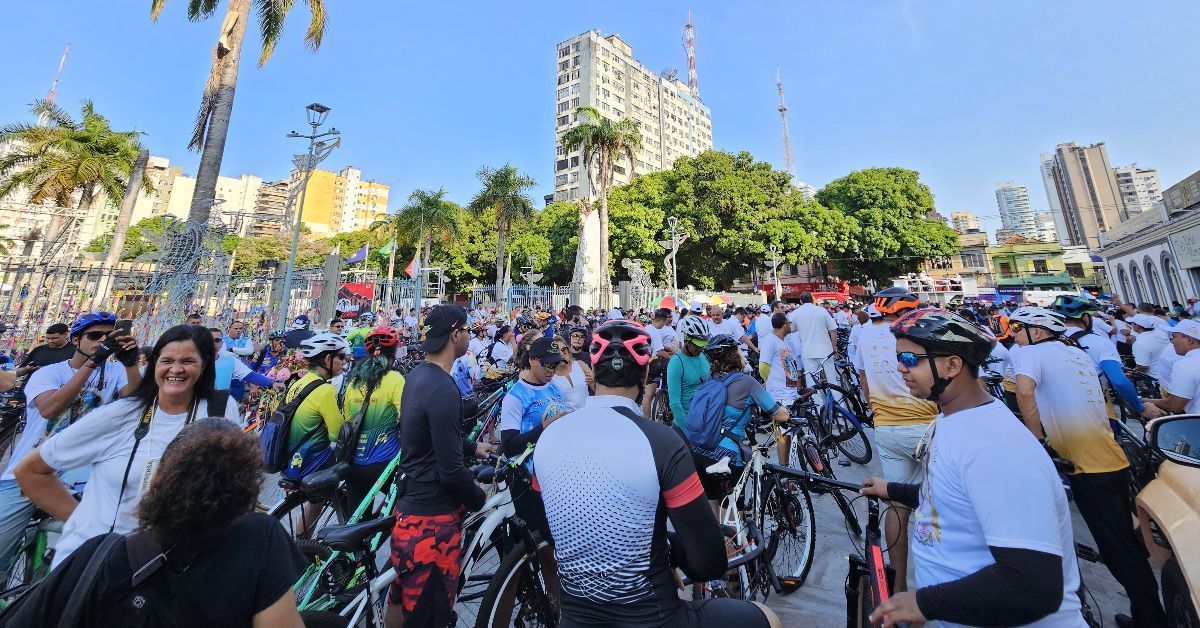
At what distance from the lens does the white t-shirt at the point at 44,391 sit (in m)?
3.18

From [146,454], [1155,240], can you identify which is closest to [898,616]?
[146,454]

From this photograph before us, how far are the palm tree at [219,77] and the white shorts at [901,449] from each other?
13.9 metres

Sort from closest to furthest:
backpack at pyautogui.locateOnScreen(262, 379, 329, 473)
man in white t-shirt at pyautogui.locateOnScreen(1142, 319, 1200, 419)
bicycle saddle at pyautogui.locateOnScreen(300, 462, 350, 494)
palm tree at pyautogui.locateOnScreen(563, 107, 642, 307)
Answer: bicycle saddle at pyautogui.locateOnScreen(300, 462, 350, 494), backpack at pyautogui.locateOnScreen(262, 379, 329, 473), man in white t-shirt at pyautogui.locateOnScreen(1142, 319, 1200, 419), palm tree at pyautogui.locateOnScreen(563, 107, 642, 307)

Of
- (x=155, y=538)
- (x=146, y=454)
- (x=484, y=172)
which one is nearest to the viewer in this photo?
(x=155, y=538)

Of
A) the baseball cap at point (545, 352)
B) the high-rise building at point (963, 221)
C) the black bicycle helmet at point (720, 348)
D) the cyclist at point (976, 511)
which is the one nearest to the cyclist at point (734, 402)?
the black bicycle helmet at point (720, 348)

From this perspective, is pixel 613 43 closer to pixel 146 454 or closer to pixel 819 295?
pixel 819 295

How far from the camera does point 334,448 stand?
3451 mm

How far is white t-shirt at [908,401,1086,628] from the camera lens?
1396 millimetres

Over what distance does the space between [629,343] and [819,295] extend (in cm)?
4458

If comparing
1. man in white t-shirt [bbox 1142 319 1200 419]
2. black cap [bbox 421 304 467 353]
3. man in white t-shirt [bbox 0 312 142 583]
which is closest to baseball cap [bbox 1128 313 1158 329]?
man in white t-shirt [bbox 1142 319 1200 419]

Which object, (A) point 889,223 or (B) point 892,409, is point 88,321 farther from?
(A) point 889,223

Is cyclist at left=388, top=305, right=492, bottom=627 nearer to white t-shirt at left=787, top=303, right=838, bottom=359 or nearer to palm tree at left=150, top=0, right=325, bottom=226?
white t-shirt at left=787, top=303, right=838, bottom=359

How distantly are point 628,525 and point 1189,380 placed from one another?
540cm

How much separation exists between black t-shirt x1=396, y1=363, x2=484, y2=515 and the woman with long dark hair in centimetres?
103
